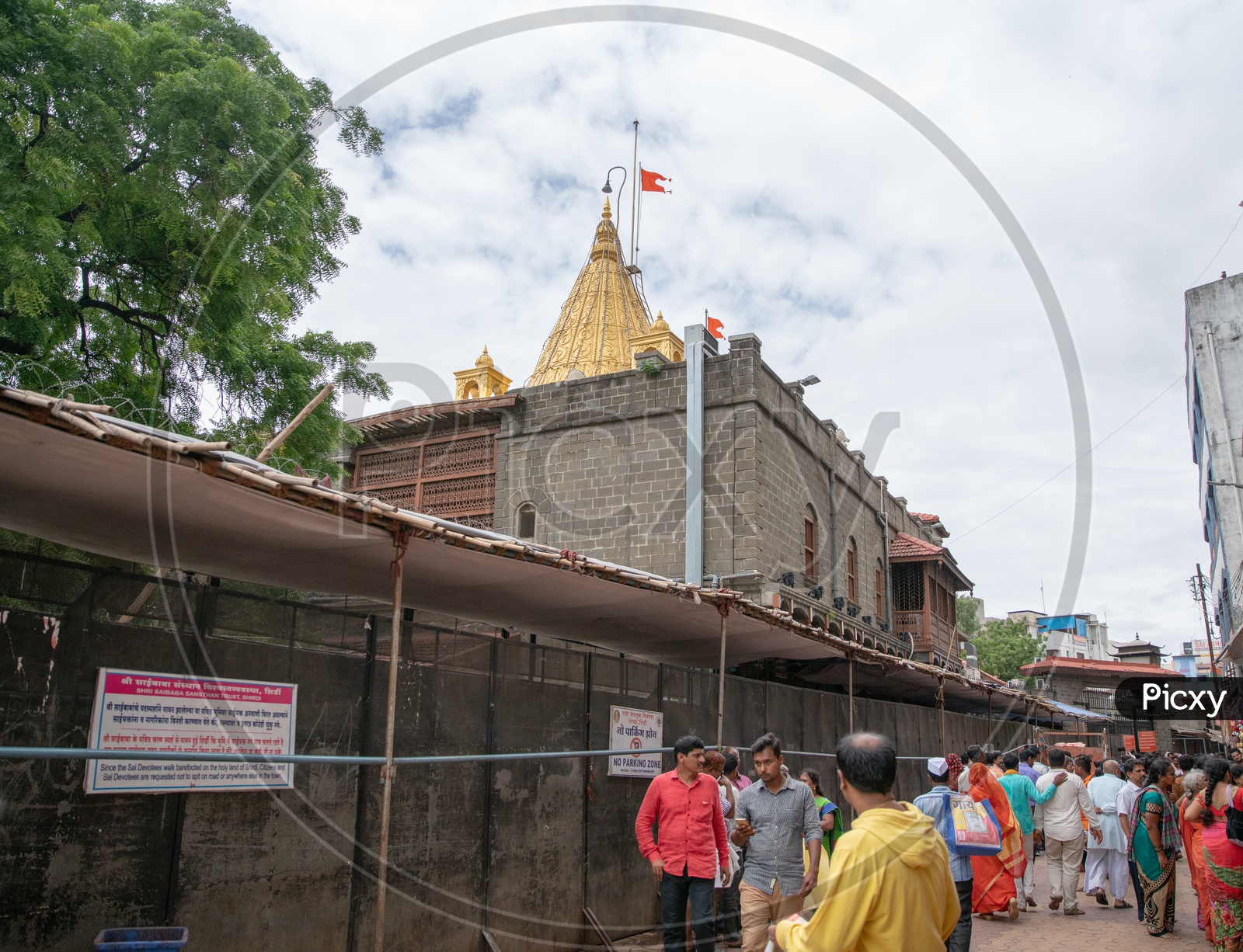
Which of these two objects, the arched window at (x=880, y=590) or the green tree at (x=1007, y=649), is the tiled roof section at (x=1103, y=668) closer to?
the green tree at (x=1007, y=649)

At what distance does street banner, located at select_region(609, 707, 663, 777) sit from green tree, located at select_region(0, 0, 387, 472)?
23.3 ft

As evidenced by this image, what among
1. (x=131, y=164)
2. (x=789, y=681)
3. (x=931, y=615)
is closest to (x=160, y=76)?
(x=131, y=164)

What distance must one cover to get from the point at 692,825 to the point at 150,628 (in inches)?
150

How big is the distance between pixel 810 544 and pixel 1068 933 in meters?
12.1

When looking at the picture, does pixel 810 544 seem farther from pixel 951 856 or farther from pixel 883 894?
pixel 883 894

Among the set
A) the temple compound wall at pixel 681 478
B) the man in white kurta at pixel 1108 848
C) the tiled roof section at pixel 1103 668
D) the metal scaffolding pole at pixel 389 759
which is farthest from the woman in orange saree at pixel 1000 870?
the tiled roof section at pixel 1103 668

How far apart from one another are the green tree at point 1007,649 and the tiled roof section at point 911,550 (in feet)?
88.3

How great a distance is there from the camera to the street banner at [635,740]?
8.74 metres

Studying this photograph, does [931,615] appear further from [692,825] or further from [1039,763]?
[692,825]

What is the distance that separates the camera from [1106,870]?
1218cm

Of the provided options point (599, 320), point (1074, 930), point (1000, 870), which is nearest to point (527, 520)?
point (599, 320)

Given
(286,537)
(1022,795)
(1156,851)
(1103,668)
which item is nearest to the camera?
(286,537)

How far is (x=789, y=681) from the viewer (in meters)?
17.0

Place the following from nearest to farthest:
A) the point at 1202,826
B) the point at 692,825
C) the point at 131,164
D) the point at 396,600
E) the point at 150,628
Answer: the point at 150,628, the point at 396,600, the point at 692,825, the point at 1202,826, the point at 131,164
